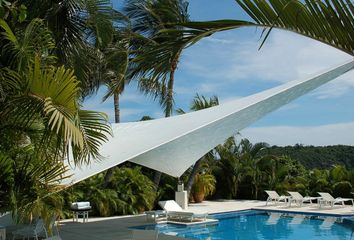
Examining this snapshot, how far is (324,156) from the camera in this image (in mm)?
35469

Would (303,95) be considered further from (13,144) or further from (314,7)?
(314,7)

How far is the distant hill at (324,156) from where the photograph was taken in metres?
34.6

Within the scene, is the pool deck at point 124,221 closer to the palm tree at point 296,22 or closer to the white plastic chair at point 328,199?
the white plastic chair at point 328,199

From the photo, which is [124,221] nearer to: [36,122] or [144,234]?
[144,234]

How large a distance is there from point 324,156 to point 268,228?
23.0m

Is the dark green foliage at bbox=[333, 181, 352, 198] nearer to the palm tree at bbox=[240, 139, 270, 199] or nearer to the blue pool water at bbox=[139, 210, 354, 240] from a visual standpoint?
the palm tree at bbox=[240, 139, 270, 199]

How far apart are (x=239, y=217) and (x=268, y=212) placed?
142 cm

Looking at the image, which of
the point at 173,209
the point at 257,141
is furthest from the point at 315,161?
the point at 173,209

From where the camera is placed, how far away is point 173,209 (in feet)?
46.6

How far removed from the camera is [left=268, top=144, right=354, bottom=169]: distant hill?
114 ft

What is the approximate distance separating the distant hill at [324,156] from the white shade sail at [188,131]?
23282mm

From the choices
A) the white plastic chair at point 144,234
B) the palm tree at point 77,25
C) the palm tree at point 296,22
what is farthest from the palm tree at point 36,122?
the white plastic chair at point 144,234

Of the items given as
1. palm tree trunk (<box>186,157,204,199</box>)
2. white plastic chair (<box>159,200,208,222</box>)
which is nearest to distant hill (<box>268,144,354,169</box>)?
palm tree trunk (<box>186,157,204,199</box>)

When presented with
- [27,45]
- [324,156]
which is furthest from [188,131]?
[324,156]
